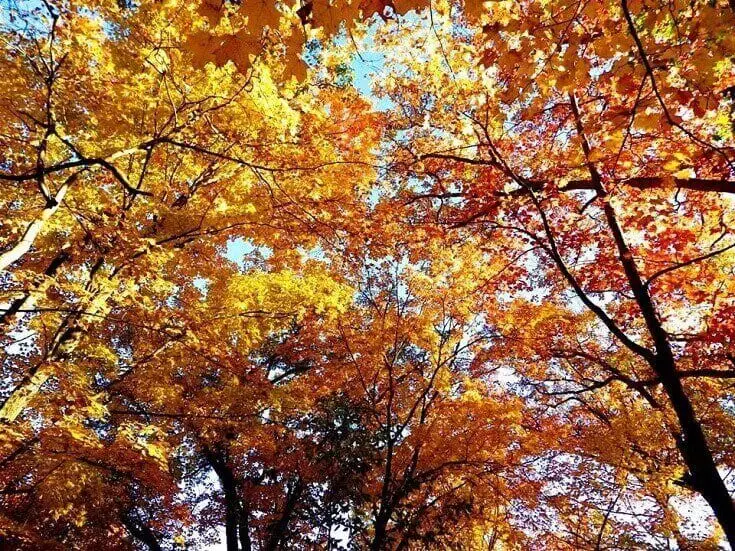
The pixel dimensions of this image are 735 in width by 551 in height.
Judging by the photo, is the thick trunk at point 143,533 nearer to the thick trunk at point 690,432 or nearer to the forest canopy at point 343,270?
the forest canopy at point 343,270

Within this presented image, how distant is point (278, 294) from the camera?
8.16 meters

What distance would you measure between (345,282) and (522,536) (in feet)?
22.3

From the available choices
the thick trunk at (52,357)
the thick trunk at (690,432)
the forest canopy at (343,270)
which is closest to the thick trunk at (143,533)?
the forest canopy at (343,270)

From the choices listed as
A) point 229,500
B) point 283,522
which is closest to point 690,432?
point 283,522

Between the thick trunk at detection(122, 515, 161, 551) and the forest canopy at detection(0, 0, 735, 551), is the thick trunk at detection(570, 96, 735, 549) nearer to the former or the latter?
the forest canopy at detection(0, 0, 735, 551)

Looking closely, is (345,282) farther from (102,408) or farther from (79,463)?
(79,463)

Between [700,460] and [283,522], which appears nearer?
[700,460]

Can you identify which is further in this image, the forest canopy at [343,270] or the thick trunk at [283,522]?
the thick trunk at [283,522]

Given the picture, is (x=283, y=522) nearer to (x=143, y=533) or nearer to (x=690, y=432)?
(x=143, y=533)

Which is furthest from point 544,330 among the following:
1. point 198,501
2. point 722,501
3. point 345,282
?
point 198,501

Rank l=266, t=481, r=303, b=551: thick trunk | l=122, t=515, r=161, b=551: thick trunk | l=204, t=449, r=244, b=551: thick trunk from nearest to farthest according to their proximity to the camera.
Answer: l=266, t=481, r=303, b=551: thick trunk, l=204, t=449, r=244, b=551: thick trunk, l=122, t=515, r=161, b=551: thick trunk

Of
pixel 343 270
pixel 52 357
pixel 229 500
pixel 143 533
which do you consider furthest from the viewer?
pixel 143 533

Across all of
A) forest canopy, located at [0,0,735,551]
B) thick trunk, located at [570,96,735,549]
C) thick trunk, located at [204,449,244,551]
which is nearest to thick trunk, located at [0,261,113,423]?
forest canopy, located at [0,0,735,551]

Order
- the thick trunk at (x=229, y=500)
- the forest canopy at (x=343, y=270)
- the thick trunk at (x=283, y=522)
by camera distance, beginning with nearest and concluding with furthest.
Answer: the forest canopy at (x=343, y=270) → the thick trunk at (x=283, y=522) → the thick trunk at (x=229, y=500)
